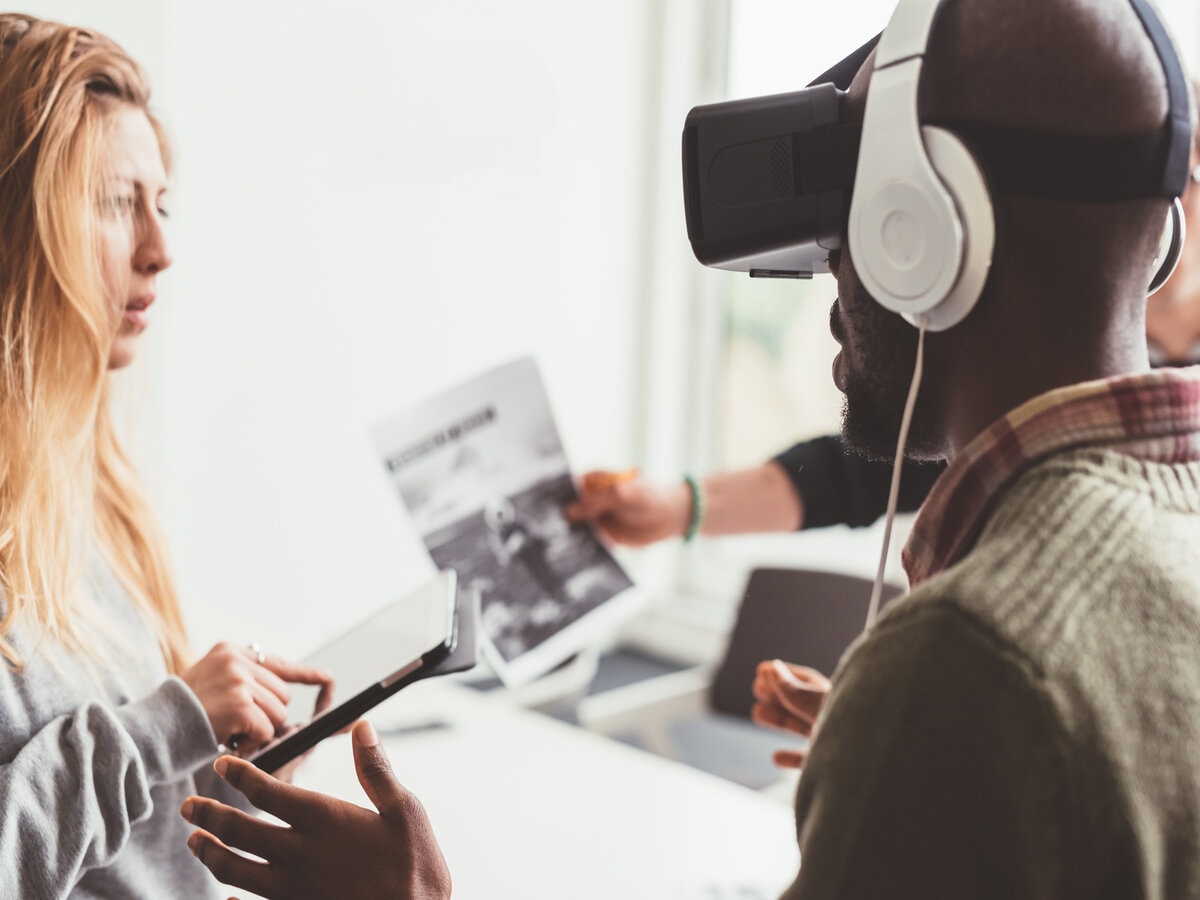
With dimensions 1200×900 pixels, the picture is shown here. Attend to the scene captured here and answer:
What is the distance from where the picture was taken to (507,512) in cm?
124

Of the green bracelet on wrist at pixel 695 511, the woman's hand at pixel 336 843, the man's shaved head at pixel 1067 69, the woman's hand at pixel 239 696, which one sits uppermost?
the man's shaved head at pixel 1067 69

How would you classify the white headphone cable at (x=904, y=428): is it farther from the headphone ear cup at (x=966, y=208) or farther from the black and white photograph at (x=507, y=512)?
the black and white photograph at (x=507, y=512)

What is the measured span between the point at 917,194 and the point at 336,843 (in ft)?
1.63

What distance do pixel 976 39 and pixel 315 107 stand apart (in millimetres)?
2074

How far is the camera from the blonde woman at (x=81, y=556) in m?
0.79

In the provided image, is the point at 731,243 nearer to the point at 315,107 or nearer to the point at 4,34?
the point at 4,34

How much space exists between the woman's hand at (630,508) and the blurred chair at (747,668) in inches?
23.4

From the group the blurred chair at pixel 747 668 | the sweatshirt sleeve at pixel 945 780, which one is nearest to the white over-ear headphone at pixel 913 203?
the sweatshirt sleeve at pixel 945 780

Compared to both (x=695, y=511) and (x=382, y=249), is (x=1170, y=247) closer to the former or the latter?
(x=695, y=511)

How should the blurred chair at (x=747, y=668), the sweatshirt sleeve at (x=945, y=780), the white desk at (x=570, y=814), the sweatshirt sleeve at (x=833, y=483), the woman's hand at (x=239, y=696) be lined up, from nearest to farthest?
the sweatshirt sleeve at (x=945, y=780)
the woman's hand at (x=239, y=696)
the white desk at (x=570, y=814)
the sweatshirt sleeve at (x=833, y=483)
the blurred chair at (x=747, y=668)

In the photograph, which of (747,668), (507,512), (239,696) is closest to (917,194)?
(239,696)

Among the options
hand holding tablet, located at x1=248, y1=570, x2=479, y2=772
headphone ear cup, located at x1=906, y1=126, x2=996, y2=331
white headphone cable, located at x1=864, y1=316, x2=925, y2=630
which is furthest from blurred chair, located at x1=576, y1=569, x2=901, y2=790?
headphone ear cup, located at x1=906, y1=126, x2=996, y2=331

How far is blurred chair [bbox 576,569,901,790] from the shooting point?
1974mm

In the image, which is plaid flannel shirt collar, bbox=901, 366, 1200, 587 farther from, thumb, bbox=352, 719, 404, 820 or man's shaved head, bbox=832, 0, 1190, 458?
thumb, bbox=352, 719, 404, 820
